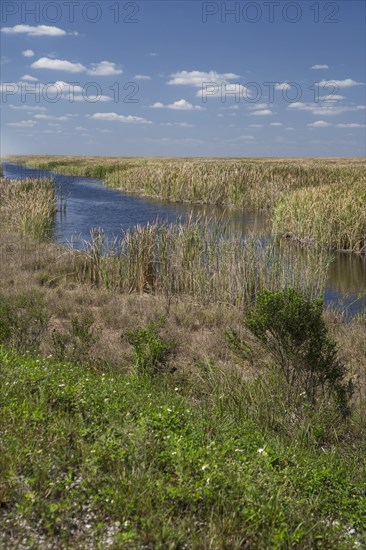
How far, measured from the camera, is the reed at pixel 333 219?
16.8 meters

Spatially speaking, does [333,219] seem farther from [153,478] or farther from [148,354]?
[153,478]

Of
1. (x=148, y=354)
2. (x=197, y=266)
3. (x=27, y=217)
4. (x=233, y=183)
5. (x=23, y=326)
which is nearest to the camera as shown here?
(x=148, y=354)

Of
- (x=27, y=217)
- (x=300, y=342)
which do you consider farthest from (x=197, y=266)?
(x=27, y=217)

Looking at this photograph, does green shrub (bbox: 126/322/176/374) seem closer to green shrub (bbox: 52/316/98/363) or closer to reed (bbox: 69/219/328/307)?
green shrub (bbox: 52/316/98/363)

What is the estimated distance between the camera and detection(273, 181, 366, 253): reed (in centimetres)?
1680

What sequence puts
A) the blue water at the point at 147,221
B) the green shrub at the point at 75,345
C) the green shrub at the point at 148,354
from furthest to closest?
the blue water at the point at 147,221 → the green shrub at the point at 75,345 → the green shrub at the point at 148,354

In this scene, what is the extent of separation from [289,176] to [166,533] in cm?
2828

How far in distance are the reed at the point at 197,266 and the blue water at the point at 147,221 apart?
1.68ft

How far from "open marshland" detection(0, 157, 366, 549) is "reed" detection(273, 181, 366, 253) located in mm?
6478

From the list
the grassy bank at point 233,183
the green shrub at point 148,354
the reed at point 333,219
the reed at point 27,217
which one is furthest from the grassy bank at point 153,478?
the grassy bank at point 233,183

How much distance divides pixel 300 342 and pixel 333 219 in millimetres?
11828

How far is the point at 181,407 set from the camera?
4840 mm

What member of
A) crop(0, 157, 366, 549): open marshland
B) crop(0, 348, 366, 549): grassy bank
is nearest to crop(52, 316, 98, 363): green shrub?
crop(0, 157, 366, 549): open marshland

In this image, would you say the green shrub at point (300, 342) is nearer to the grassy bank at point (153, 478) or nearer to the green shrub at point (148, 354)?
the grassy bank at point (153, 478)
